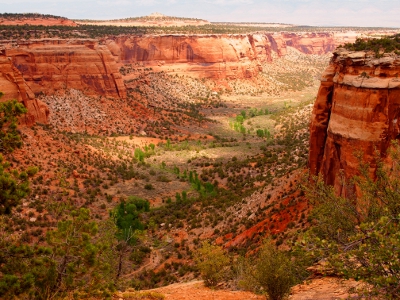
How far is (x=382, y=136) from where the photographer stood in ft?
49.6

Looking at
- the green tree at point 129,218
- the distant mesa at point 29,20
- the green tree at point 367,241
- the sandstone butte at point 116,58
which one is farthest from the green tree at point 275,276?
the distant mesa at point 29,20

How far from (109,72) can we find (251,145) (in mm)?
21893

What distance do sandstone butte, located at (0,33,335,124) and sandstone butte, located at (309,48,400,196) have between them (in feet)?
87.0

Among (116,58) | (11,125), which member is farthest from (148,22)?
(11,125)

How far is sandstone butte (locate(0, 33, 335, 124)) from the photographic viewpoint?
148 ft

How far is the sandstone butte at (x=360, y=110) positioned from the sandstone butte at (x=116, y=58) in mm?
26521

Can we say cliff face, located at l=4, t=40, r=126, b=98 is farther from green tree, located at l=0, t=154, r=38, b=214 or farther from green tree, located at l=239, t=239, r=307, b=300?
green tree, located at l=239, t=239, r=307, b=300

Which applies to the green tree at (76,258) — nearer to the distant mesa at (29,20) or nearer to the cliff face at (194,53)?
the cliff face at (194,53)

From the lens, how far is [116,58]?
78625mm

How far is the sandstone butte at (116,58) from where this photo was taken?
45162mm

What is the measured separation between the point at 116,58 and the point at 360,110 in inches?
2700

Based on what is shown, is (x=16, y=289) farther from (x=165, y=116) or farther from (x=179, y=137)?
(x=165, y=116)

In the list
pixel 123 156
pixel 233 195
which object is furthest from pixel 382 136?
pixel 123 156

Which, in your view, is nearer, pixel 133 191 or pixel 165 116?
pixel 133 191
